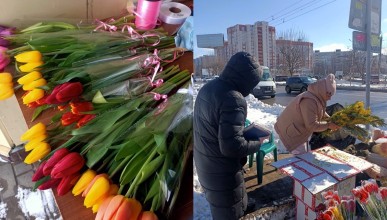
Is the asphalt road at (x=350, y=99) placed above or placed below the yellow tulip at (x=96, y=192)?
above

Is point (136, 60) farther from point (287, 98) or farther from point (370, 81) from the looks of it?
point (370, 81)

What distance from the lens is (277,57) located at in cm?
77

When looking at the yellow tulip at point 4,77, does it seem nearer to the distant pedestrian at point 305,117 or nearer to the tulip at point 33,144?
the tulip at point 33,144

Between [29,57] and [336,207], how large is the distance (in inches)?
44.4

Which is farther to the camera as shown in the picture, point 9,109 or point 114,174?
point 9,109

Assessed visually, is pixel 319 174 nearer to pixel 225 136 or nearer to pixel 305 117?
pixel 305 117

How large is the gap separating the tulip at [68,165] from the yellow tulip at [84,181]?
0.11ft

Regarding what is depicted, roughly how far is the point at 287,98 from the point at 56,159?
0.76 metres

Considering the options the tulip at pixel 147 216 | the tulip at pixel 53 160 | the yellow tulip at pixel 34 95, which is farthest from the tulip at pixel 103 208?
the yellow tulip at pixel 34 95

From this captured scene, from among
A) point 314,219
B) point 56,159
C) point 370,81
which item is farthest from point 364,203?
point 56,159

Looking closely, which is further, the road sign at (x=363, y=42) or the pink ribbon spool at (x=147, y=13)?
the pink ribbon spool at (x=147, y=13)

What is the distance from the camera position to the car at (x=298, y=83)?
0.79 metres

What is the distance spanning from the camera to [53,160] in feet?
2.89

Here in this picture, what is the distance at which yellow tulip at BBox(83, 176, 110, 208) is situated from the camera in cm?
83
